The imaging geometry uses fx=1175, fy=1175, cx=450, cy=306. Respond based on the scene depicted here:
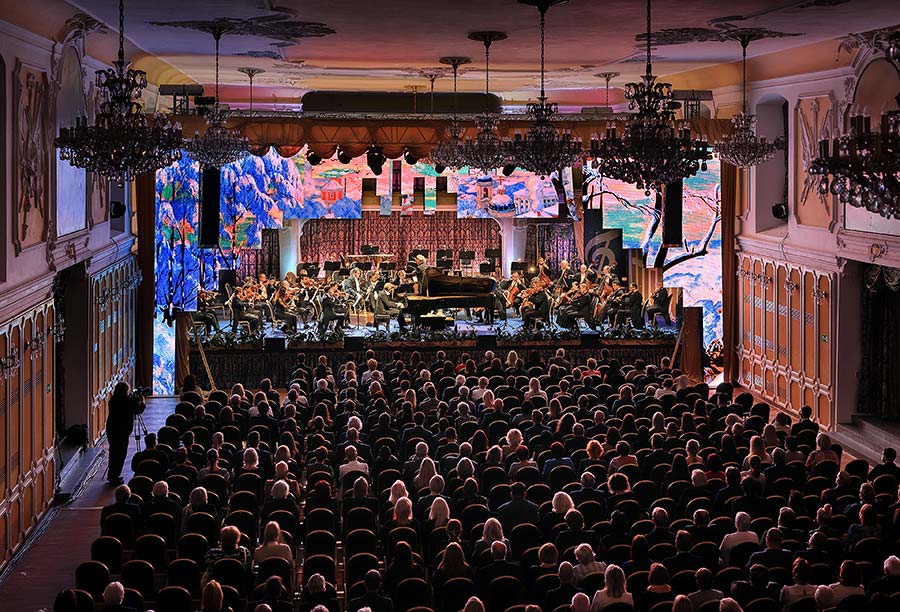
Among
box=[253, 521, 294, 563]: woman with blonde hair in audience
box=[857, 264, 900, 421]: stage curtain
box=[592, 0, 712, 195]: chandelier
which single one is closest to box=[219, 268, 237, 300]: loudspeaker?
box=[857, 264, 900, 421]: stage curtain

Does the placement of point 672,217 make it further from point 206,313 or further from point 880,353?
point 206,313

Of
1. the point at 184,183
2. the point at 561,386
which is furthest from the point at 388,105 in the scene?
the point at 561,386

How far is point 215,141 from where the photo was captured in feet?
70.6

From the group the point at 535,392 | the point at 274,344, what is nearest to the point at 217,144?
the point at 274,344

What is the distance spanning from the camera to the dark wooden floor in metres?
14.7

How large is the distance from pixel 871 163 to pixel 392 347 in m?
18.4

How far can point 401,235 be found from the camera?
40875 mm

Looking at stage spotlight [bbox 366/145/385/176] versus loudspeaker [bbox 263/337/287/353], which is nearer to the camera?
stage spotlight [bbox 366/145/385/176]

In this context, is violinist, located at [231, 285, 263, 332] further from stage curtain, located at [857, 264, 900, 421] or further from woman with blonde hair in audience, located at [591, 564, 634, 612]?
woman with blonde hair in audience, located at [591, 564, 634, 612]

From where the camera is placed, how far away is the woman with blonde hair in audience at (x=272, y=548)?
1194 cm

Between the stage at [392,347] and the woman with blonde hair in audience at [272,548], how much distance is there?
15.3 m

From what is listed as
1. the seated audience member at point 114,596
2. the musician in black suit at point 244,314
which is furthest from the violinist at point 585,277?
the seated audience member at point 114,596

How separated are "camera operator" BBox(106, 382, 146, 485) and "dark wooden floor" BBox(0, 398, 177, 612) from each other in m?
0.43

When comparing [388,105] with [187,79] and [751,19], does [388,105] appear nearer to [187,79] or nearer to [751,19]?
[187,79]
